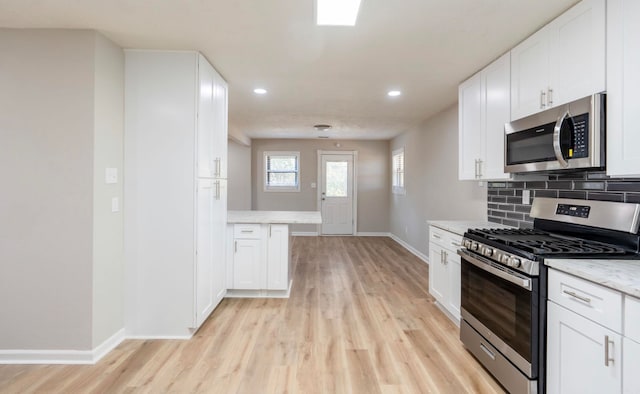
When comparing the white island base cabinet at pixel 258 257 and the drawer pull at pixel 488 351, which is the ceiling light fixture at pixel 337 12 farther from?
the drawer pull at pixel 488 351

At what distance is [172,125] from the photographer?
256 cm

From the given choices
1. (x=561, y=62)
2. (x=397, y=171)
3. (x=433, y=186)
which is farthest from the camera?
(x=397, y=171)

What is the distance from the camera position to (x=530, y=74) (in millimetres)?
2273

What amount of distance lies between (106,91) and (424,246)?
457 centimetres

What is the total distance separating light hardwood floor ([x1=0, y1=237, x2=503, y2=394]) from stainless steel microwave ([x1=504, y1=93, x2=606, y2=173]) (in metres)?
1.40

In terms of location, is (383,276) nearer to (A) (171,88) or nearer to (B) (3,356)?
(A) (171,88)

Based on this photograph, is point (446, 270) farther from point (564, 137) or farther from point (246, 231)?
point (246, 231)

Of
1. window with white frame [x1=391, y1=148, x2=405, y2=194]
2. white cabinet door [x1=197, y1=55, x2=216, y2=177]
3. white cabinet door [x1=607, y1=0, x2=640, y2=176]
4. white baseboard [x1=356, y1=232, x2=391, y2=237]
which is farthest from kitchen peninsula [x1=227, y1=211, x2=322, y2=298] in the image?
white baseboard [x1=356, y1=232, x2=391, y2=237]

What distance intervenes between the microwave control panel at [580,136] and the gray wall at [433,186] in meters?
1.61

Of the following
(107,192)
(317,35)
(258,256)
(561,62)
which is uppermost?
(317,35)

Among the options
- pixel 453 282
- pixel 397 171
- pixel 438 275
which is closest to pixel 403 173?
pixel 397 171

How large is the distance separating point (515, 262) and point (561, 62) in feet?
4.20

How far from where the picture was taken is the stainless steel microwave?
1.72 metres

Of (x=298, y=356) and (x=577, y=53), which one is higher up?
(x=577, y=53)
